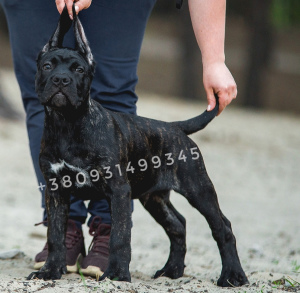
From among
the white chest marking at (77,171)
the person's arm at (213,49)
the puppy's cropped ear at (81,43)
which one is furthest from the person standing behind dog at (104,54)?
the white chest marking at (77,171)

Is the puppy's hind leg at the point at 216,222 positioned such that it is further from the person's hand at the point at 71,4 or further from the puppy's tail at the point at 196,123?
the person's hand at the point at 71,4

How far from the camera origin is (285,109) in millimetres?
19828

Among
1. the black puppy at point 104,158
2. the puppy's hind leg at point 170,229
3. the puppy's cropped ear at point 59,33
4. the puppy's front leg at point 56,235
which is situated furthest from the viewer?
the puppy's hind leg at point 170,229

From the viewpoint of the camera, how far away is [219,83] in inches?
133

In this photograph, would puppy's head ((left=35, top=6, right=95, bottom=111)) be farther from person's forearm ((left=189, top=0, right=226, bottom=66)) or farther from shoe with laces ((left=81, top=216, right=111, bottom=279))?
shoe with laces ((left=81, top=216, right=111, bottom=279))

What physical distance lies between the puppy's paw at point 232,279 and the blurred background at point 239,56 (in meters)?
14.4

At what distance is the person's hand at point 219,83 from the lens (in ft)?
11.1

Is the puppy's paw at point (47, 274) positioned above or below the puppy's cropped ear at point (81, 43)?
below

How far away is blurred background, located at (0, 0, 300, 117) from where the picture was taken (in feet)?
59.8

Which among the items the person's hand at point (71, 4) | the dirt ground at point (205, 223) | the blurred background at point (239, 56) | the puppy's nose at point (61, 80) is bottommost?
the dirt ground at point (205, 223)

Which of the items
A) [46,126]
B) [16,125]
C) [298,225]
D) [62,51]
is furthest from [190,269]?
[16,125]

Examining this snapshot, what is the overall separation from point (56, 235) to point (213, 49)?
1264mm

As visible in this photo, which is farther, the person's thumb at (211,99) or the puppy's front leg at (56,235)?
the person's thumb at (211,99)

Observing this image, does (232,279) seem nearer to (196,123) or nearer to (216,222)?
(216,222)
